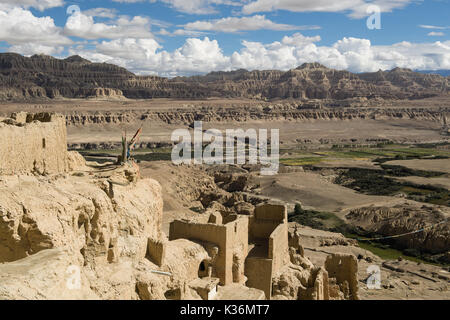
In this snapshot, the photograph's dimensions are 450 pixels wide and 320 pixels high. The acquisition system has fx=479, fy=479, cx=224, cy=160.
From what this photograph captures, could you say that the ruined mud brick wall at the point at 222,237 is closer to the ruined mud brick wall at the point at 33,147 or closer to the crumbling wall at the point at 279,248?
the crumbling wall at the point at 279,248

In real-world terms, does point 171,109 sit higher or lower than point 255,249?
higher

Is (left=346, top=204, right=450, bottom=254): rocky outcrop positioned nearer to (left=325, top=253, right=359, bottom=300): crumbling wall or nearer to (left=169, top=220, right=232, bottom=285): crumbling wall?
(left=325, top=253, right=359, bottom=300): crumbling wall

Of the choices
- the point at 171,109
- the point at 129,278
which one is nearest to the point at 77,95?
the point at 171,109

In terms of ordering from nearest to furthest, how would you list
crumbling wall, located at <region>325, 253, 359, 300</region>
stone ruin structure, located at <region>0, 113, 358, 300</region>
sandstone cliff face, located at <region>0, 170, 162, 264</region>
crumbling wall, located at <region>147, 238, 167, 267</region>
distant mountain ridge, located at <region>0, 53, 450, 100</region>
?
stone ruin structure, located at <region>0, 113, 358, 300</region>, sandstone cliff face, located at <region>0, 170, 162, 264</region>, crumbling wall, located at <region>147, 238, 167, 267</region>, crumbling wall, located at <region>325, 253, 359, 300</region>, distant mountain ridge, located at <region>0, 53, 450, 100</region>

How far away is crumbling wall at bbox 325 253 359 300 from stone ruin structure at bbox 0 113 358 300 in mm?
833

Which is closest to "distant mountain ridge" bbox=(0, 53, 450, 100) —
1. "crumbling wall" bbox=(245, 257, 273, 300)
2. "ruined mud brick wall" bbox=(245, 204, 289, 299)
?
"ruined mud brick wall" bbox=(245, 204, 289, 299)

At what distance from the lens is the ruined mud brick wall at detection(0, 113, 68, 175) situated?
10.7 metres

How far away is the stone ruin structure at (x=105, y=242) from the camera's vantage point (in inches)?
352

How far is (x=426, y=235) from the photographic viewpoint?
33.5 meters
